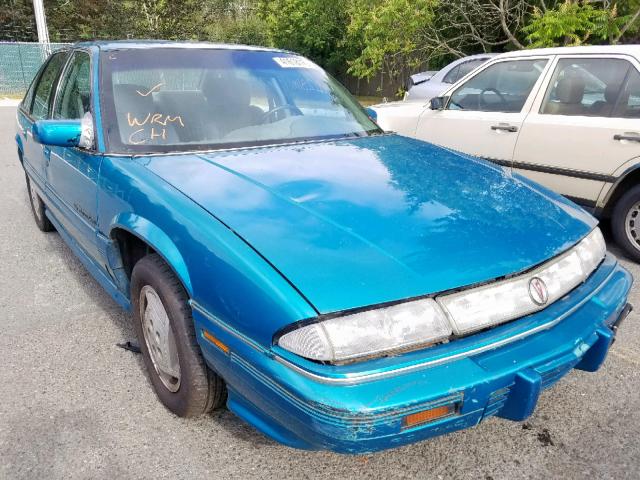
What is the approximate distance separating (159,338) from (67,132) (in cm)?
124

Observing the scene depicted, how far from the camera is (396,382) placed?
1.61 metres

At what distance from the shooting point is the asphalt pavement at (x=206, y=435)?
2.08 metres

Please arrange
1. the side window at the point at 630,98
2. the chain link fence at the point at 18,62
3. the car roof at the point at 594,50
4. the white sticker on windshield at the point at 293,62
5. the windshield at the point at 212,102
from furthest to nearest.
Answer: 1. the chain link fence at the point at 18,62
2. the car roof at the point at 594,50
3. the side window at the point at 630,98
4. the white sticker on windshield at the point at 293,62
5. the windshield at the point at 212,102

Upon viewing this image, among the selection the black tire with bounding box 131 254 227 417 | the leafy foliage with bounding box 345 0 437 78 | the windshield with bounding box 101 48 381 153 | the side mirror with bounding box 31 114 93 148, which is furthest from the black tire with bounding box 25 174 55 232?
the leafy foliage with bounding box 345 0 437 78

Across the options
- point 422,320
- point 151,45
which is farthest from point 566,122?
point 422,320

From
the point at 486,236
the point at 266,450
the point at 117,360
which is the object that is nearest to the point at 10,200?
the point at 117,360

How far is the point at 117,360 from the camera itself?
285 cm

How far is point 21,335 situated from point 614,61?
465 centimetres

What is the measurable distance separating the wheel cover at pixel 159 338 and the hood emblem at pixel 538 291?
1.39 metres

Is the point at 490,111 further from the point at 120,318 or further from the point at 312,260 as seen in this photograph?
the point at 312,260

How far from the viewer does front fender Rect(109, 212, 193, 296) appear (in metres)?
2.01

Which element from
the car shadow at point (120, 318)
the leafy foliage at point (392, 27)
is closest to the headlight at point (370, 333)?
the car shadow at point (120, 318)

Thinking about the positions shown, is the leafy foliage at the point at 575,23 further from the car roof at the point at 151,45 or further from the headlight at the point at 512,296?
the headlight at the point at 512,296

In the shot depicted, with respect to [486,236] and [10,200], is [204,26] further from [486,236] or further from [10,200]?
[486,236]
